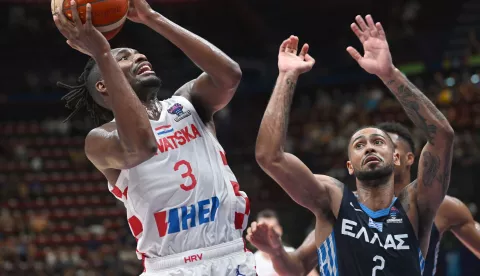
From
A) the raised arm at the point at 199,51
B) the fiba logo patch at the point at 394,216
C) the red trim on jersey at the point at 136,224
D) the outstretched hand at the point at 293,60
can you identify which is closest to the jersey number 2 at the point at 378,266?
the fiba logo patch at the point at 394,216

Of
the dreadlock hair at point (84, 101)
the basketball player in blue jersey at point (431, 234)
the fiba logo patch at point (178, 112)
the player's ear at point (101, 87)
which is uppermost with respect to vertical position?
the player's ear at point (101, 87)

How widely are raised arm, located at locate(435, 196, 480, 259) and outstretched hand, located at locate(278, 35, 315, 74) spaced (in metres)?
1.56

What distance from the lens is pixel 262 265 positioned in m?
6.31

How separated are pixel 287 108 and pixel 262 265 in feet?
8.02

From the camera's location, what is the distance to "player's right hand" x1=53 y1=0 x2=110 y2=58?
135 inches

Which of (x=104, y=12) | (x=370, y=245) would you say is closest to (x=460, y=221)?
(x=370, y=245)

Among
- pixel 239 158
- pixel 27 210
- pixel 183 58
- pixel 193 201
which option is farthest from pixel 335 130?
pixel 193 201

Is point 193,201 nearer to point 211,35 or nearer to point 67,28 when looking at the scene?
point 67,28

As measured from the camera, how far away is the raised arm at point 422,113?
14.2 feet

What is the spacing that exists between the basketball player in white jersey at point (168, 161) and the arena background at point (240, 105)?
6944 mm

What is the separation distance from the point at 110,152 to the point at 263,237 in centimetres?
123

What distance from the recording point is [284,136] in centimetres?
419

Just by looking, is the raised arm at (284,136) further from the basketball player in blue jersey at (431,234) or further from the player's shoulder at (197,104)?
the basketball player in blue jersey at (431,234)

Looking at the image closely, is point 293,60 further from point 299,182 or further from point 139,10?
point 139,10
